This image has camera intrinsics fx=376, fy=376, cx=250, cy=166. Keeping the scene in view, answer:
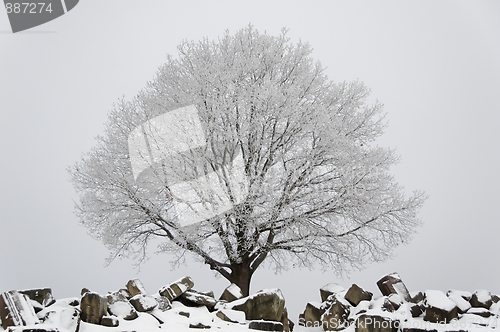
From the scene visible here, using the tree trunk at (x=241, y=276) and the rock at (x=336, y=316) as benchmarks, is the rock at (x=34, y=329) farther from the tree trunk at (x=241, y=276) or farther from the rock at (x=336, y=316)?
the tree trunk at (x=241, y=276)

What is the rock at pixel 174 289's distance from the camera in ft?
25.1

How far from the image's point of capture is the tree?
11031mm

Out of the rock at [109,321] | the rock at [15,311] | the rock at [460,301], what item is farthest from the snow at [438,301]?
the rock at [15,311]

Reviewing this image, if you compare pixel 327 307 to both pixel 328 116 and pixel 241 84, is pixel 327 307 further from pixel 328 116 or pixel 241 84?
pixel 241 84

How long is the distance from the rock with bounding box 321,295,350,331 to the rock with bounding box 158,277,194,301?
9.56 ft

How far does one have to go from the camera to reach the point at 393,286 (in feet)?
25.3

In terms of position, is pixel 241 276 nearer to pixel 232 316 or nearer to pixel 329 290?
pixel 329 290

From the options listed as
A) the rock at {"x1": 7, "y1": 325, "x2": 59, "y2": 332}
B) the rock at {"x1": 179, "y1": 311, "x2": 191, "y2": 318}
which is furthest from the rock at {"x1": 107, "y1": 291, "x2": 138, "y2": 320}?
the rock at {"x1": 7, "y1": 325, "x2": 59, "y2": 332}

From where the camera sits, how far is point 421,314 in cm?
701

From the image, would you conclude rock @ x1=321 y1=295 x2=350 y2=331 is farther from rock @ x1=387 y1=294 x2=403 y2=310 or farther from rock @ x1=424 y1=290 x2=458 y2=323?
Answer: rock @ x1=424 y1=290 x2=458 y2=323

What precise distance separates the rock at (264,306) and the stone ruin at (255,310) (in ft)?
0.06

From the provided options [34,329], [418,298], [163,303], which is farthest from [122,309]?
[418,298]

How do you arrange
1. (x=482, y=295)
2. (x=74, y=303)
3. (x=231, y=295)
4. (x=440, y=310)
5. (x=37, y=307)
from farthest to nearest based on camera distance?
1. (x=231, y=295)
2. (x=482, y=295)
3. (x=74, y=303)
4. (x=440, y=310)
5. (x=37, y=307)

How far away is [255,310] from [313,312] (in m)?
1.78
